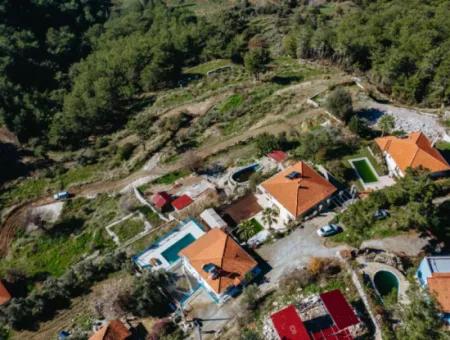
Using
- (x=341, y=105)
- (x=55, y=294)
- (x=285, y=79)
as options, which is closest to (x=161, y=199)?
(x=55, y=294)

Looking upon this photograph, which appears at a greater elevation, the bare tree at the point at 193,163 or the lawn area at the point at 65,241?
the bare tree at the point at 193,163

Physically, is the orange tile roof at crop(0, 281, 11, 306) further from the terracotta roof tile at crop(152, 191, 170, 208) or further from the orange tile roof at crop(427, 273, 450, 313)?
the orange tile roof at crop(427, 273, 450, 313)

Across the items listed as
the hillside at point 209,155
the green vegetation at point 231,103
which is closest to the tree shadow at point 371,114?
the hillside at point 209,155

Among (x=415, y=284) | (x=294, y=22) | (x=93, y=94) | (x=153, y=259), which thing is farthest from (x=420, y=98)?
(x=93, y=94)

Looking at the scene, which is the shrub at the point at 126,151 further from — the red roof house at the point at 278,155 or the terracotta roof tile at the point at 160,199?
the red roof house at the point at 278,155

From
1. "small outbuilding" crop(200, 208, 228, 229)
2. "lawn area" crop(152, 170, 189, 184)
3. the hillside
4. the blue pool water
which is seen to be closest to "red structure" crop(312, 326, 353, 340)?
the hillside

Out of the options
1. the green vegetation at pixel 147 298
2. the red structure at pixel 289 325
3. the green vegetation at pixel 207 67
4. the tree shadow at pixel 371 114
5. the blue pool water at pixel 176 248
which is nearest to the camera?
the red structure at pixel 289 325

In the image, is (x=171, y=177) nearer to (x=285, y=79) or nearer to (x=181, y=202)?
(x=181, y=202)
